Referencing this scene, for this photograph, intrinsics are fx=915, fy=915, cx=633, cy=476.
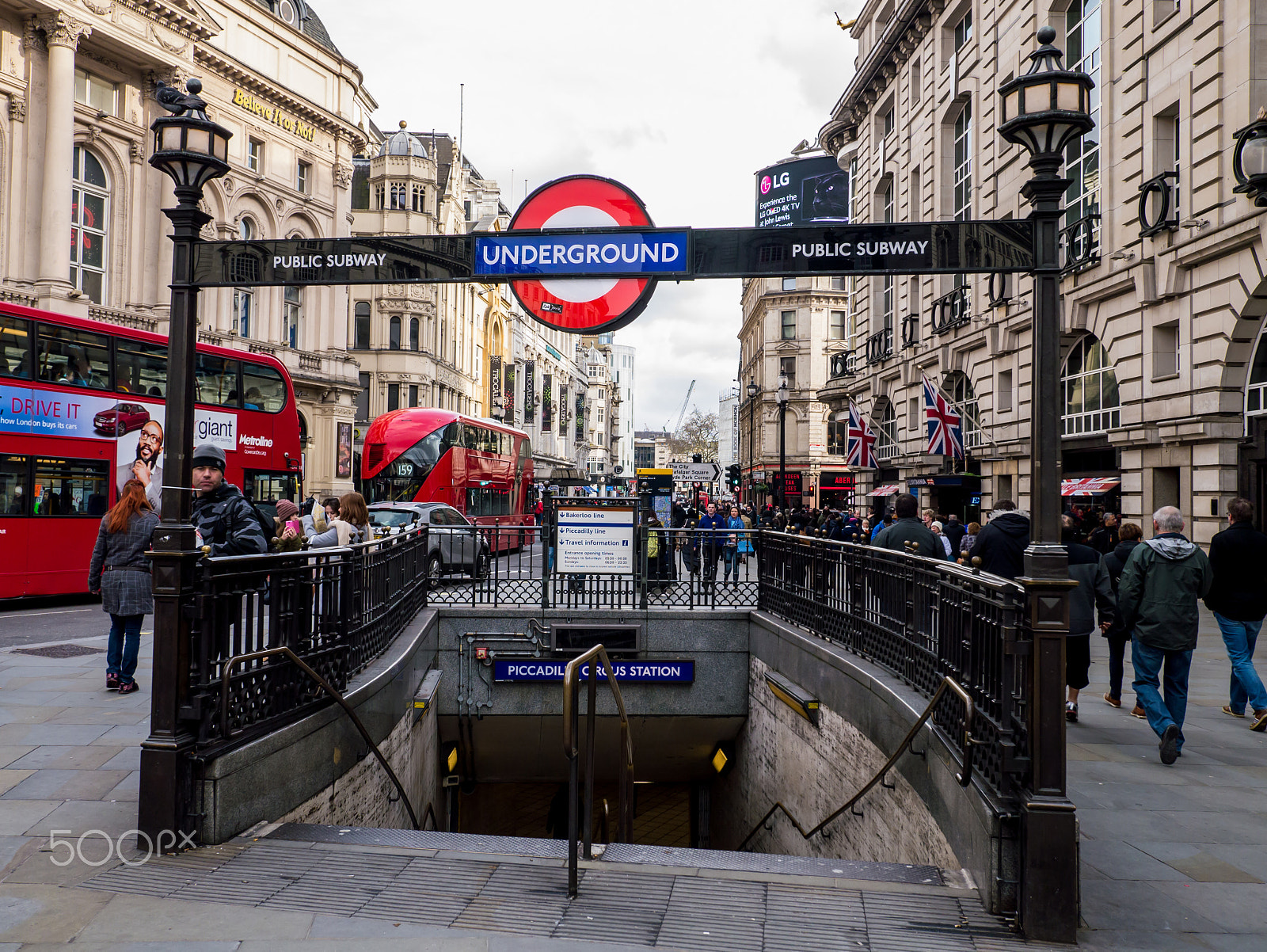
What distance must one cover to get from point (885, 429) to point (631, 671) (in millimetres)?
23359

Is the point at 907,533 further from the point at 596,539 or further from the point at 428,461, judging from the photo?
the point at 428,461

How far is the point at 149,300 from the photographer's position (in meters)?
31.2

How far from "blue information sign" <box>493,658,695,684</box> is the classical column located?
2201 centimetres

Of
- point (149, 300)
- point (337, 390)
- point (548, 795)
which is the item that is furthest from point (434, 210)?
point (548, 795)

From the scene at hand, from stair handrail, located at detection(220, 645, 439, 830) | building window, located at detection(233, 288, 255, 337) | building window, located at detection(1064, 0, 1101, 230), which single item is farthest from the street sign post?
building window, located at detection(233, 288, 255, 337)

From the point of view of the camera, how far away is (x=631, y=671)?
1173cm

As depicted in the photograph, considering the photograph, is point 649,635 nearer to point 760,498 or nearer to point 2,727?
point 2,727

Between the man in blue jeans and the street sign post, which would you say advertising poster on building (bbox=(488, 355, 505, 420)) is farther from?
the man in blue jeans

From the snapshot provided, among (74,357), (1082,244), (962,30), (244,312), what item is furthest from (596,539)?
(244,312)

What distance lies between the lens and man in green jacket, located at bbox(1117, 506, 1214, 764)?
691 centimetres

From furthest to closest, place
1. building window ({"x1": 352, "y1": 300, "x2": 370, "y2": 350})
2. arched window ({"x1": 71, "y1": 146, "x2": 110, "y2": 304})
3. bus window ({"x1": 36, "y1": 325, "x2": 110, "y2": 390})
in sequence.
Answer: building window ({"x1": 352, "y1": 300, "x2": 370, "y2": 350}) → arched window ({"x1": 71, "y1": 146, "x2": 110, "y2": 304}) → bus window ({"x1": 36, "y1": 325, "x2": 110, "y2": 390})

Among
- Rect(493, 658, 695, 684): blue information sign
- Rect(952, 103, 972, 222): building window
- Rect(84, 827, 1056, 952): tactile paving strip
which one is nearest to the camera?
Rect(84, 827, 1056, 952): tactile paving strip

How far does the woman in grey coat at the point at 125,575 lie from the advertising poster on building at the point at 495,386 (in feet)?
197

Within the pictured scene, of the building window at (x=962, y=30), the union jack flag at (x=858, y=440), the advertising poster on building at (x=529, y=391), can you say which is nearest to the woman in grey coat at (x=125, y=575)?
the union jack flag at (x=858, y=440)
